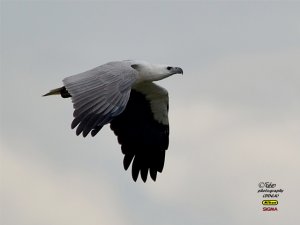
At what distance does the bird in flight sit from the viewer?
1630 cm

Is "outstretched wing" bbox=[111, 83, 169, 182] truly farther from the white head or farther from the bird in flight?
the white head

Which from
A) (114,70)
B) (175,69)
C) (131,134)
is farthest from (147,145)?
(114,70)

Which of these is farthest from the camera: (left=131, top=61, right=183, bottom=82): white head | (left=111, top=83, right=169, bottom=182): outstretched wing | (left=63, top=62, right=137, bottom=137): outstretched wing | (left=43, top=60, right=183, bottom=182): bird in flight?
(left=111, top=83, right=169, bottom=182): outstretched wing

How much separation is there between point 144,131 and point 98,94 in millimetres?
3948

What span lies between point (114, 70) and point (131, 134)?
290cm

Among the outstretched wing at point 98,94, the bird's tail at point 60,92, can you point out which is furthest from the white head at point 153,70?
the bird's tail at point 60,92

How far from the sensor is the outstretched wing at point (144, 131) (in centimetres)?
2017

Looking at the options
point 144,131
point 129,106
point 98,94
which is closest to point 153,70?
point 129,106

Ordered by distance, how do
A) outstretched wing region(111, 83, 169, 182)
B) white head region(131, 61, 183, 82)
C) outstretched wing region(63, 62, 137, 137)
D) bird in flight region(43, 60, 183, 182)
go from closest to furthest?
outstretched wing region(63, 62, 137, 137)
bird in flight region(43, 60, 183, 182)
white head region(131, 61, 183, 82)
outstretched wing region(111, 83, 169, 182)

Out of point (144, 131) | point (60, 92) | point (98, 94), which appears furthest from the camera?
point (144, 131)

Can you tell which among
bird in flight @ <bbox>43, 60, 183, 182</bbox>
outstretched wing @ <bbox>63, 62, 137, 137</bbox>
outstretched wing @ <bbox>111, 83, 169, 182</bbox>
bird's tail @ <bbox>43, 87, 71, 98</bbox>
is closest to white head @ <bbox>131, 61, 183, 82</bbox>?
bird in flight @ <bbox>43, 60, 183, 182</bbox>

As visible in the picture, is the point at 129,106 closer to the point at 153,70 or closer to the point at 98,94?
the point at 153,70

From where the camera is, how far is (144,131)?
2045cm

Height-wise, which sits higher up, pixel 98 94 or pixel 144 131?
pixel 98 94
